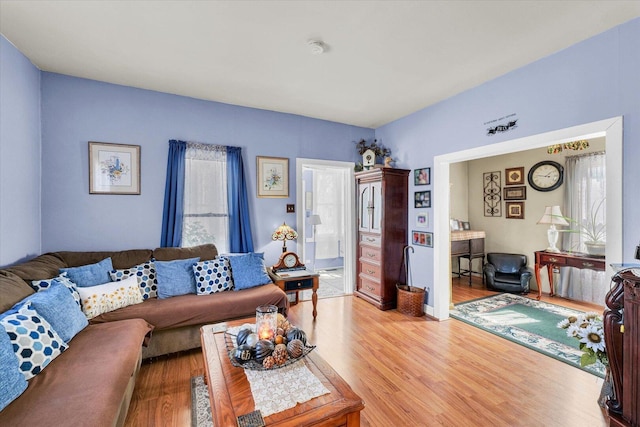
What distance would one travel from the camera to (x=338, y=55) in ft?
8.34

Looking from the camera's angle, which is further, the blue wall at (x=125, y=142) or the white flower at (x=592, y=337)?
the blue wall at (x=125, y=142)

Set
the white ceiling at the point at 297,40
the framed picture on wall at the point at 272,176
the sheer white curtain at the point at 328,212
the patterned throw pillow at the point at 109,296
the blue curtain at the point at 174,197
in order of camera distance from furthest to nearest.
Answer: the sheer white curtain at the point at 328,212 < the framed picture on wall at the point at 272,176 < the blue curtain at the point at 174,197 < the patterned throw pillow at the point at 109,296 < the white ceiling at the point at 297,40

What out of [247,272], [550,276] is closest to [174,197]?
[247,272]

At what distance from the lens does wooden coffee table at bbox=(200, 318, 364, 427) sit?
1.27m

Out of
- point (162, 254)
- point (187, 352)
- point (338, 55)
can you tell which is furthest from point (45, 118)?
point (338, 55)

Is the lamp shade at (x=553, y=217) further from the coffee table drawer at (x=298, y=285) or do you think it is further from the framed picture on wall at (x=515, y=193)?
the coffee table drawer at (x=298, y=285)

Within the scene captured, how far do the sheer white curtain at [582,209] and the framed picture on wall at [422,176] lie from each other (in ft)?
8.03

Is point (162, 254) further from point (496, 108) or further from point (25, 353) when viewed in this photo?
point (496, 108)

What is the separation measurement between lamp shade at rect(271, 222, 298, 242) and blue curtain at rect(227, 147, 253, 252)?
373 mm

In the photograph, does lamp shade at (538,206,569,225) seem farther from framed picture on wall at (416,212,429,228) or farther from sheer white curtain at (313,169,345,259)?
sheer white curtain at (313,169,345,259)

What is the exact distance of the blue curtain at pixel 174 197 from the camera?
3.35 meters

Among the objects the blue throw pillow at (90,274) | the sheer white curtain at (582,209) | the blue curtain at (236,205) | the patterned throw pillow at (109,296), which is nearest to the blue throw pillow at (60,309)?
the patterned throw pillow at (109,296)

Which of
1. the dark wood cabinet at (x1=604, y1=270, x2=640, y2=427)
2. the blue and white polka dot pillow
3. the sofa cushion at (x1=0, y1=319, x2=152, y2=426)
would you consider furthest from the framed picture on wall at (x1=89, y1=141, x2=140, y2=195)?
the dark wood cabinet at (x1=604, y1=270, x2=640, y2=427)

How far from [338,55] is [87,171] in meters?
2.89
